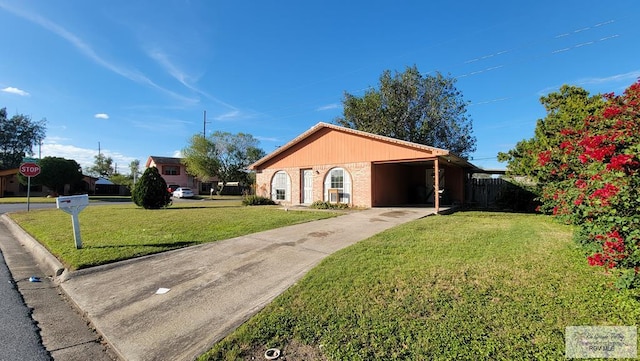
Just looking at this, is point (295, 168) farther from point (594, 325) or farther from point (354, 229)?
point (594, 325)

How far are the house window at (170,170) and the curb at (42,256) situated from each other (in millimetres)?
36531

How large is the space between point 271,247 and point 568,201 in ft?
19.8

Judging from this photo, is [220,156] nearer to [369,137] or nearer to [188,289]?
[369,137]

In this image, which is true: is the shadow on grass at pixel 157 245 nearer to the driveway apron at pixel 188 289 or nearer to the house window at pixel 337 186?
the driveway apron at pixel 188 289

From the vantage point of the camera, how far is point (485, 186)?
1872 cm

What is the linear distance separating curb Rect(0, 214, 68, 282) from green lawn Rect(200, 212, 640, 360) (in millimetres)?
4641

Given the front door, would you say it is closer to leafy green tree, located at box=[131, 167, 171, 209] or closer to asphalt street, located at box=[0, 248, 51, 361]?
leafy green tree, located at box=[131, 167, 171, 209]

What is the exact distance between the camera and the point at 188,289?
15.3 feet

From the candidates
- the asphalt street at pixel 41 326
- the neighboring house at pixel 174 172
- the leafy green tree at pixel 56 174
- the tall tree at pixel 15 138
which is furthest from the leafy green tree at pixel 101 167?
the asphalt street at pixel 41 326

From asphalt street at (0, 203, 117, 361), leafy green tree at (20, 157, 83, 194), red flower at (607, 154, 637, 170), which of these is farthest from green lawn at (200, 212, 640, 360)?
leafy green tree at (20, 157, 83, 194)

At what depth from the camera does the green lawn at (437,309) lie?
2.79m

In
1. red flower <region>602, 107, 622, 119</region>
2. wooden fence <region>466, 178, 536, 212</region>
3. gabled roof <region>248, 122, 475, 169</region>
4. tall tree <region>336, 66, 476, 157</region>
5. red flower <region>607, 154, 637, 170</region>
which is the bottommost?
wooden fence <region>466, 178, 536, 212</region>

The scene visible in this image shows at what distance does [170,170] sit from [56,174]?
14.9 m

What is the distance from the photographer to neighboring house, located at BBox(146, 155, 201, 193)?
44.9 m
